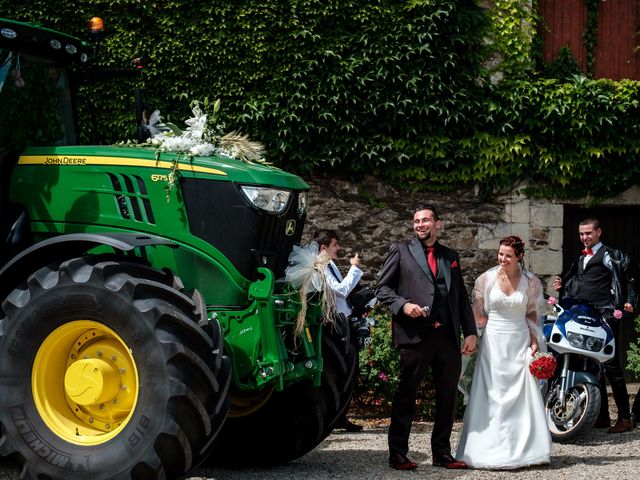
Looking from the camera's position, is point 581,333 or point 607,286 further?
point 607,286

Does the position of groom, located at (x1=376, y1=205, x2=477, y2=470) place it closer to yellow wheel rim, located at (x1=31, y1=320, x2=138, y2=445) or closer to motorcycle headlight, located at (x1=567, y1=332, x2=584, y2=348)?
motorcycle headlight, located at (x1=567, y1=332, x2=584, y2=348)

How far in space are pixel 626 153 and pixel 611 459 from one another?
5852mm

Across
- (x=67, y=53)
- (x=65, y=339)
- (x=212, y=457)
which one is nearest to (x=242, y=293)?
(x=65, y=339)

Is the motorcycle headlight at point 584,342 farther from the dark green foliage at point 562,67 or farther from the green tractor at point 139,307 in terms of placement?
the dark green foliage at point 562,67

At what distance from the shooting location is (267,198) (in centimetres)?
616

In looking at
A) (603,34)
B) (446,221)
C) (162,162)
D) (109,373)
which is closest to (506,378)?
(162,162)

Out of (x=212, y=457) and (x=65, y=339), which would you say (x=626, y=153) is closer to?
(x=212, y=457)

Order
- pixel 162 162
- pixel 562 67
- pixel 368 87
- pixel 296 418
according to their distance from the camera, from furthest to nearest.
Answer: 1. pixel 562 67
2. pixel 368 87
3. pixel 296 418
4. pixel 162 162

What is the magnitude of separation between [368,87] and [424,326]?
18.4 ft

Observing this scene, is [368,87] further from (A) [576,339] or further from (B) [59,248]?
(B) [59,248]

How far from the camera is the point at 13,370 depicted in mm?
5609

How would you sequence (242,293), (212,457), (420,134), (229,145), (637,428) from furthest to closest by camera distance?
1. (420,134)
2. (637,428)
3. (212,457)
4. (229,145)
5. (242,293)

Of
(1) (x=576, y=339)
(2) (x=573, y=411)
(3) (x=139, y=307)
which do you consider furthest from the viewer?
(1) (x=576, y=339)

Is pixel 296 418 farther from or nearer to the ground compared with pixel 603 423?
farther from the ground
